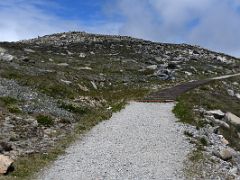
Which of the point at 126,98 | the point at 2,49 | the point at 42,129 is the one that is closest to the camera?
the point at 42,129

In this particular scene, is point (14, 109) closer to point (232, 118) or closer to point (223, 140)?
point (223, 140)

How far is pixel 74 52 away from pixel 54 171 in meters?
90.2

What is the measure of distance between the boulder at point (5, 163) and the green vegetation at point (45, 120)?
32.0 feet

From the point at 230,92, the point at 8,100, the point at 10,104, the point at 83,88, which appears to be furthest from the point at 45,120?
the point at 230,92

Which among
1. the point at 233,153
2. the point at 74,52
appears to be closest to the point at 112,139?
the point at 233,153

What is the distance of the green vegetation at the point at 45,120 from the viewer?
104ft

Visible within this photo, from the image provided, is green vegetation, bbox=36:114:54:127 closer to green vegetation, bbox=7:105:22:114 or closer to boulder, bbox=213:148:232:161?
green vegetation, bbox=7:105:22:114

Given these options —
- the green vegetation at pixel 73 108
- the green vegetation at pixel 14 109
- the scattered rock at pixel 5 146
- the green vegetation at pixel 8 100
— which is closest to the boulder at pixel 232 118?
the green vegetation at pixel 73 108

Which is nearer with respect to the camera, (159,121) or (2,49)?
(159,121)

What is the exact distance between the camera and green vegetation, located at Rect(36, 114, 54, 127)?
31578mm

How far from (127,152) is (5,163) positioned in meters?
6.85

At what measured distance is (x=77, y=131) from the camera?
31031mm

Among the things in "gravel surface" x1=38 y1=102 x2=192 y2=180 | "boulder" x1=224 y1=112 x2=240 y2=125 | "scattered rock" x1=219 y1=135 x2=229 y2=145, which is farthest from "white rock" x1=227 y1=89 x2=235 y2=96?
"scattered rock" x1=219 y1=135 x2=229 y2=145

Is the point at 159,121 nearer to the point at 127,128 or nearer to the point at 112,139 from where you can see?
the point at 127,128
